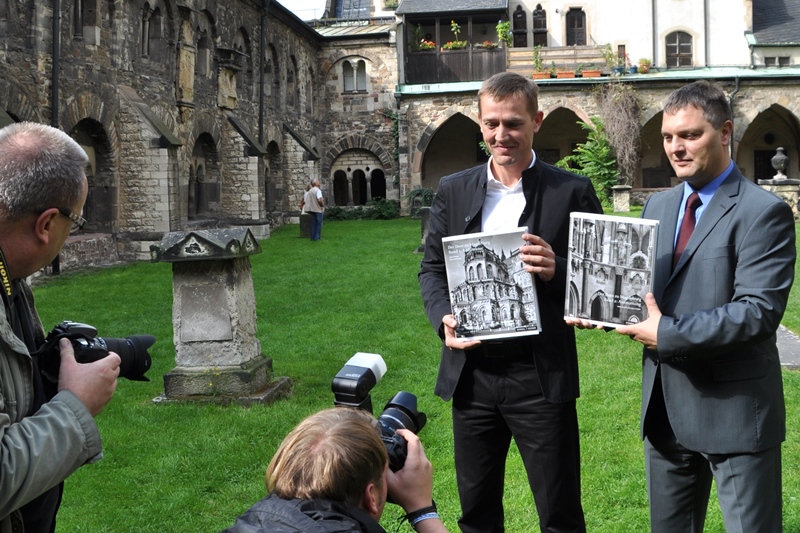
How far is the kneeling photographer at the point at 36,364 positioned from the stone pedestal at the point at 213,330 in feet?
14.7

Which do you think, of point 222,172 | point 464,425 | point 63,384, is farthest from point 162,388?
point 222,172

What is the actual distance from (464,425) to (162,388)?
15.5 ft

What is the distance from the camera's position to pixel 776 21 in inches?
1388

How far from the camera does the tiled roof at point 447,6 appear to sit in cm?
3256

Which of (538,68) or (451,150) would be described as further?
(451,150)

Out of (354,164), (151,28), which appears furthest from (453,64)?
(151,28)

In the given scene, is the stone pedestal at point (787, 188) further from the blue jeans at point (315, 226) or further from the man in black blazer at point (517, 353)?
the man in black blazer at point (517, 353)

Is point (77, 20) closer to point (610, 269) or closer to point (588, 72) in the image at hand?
point (610, 269)

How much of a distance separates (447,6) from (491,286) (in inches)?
1244

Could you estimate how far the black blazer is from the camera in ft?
9.89

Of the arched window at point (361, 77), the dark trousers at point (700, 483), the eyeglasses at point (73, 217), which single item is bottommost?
the dark trousers at point (700, 483)

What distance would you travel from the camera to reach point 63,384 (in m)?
2.05

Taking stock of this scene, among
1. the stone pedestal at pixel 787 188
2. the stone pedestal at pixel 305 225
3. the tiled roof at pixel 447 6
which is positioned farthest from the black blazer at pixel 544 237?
the tiled roof at pixel 447 6

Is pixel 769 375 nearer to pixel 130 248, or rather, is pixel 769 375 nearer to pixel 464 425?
pixel 464 425
